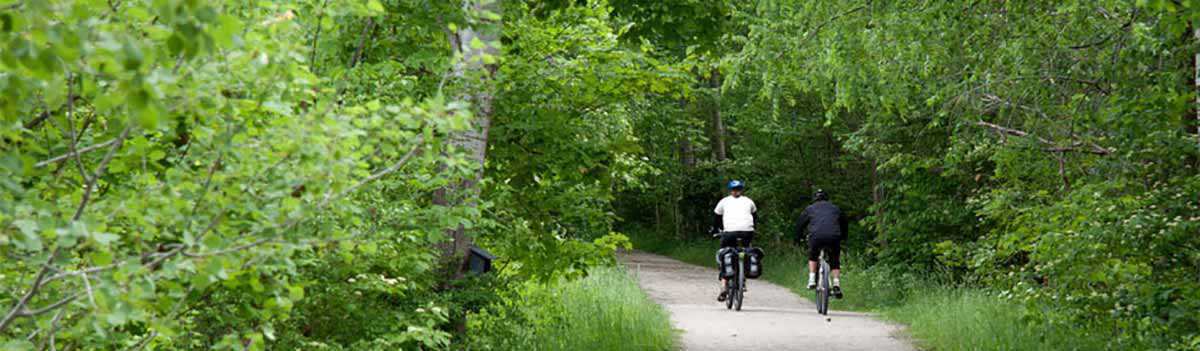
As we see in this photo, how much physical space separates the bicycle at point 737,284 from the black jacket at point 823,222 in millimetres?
760

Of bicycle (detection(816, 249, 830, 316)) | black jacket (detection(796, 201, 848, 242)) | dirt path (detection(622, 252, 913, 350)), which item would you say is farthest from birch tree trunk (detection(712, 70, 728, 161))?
bicycle (detection(816, 249, 830, 316))

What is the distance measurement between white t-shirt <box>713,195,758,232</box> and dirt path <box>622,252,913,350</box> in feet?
3.33

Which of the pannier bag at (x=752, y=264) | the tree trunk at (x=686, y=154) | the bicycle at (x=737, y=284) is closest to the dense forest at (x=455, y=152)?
the bicycle at (x=737, y=284)

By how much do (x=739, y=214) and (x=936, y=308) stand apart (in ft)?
9.35

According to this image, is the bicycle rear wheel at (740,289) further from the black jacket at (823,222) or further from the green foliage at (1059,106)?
the green foliage at (1059,106)

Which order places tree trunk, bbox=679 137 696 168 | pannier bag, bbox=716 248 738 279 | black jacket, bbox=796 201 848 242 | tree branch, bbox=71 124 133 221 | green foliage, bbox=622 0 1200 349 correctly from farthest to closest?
tree trunk, bbox=679 137 696 168, pannier bag, bbox=716 248 738 279, black jacket, bbox=796 201 848 242, green foliage, bbox=622 0 1200 349, tree branch, bbox=71 124 133 221

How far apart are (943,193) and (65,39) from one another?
17467 millimetres

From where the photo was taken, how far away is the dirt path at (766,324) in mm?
12194

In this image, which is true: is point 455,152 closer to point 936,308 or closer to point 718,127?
point 936,308

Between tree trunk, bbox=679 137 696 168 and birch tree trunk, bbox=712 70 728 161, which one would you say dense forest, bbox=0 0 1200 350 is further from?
tree trunk, bbox=679 137 696 168

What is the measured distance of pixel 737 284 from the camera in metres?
16.1

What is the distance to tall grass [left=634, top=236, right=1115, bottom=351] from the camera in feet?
34.8

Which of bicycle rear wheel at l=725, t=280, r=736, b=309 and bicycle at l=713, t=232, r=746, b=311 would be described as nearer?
bicycle at l=713, t=232, r=746, b=311

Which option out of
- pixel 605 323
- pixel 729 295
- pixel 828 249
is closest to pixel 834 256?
pixel 828 249
